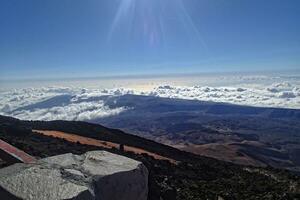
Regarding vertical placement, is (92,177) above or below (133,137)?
above

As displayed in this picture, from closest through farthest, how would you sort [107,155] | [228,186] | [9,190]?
[9,190], [107,155], [228,186]

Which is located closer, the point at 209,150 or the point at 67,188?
the point at 67,188

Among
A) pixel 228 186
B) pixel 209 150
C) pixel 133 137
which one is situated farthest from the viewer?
pixel 209 150

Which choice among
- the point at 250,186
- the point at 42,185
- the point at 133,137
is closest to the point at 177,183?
the point at 250,186

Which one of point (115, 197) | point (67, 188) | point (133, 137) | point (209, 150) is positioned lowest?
point (209, 150)

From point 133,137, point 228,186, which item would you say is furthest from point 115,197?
point 133,137

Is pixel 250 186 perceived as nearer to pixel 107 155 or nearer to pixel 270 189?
pixel 270 189

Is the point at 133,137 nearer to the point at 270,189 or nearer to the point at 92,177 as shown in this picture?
the point at 270,189
